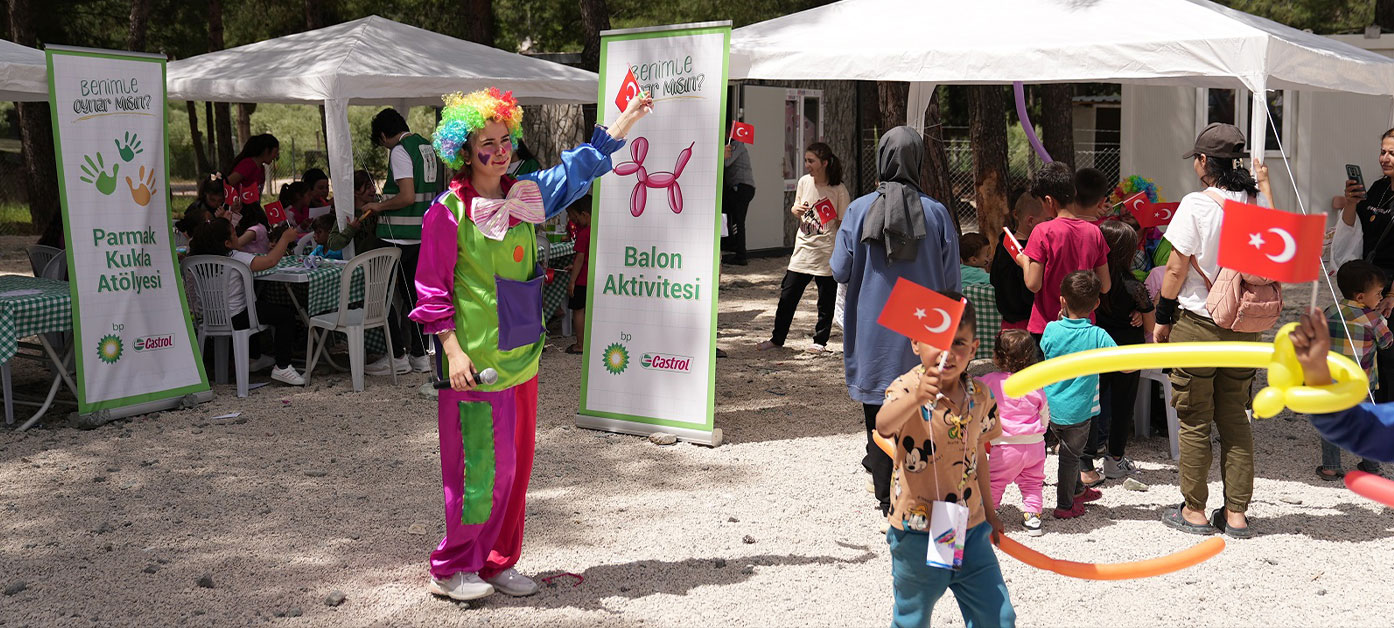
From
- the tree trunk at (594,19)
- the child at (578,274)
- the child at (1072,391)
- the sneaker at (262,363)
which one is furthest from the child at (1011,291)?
the tree trunk at (594,19)

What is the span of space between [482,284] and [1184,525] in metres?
3.09

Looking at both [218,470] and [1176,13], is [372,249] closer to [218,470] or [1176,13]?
[218,470]

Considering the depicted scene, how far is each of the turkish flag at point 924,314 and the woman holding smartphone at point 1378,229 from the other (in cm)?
373

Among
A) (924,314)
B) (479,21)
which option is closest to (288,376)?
(924,314)

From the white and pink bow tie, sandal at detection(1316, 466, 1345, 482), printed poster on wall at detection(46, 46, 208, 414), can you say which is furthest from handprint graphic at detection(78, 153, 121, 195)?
sandal at detection(1316, 466, 1345, 482)

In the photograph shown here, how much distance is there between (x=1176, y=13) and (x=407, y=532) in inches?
179

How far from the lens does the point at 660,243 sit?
6484 mm

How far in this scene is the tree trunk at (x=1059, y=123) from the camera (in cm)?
1280

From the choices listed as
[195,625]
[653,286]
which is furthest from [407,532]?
[653,286]

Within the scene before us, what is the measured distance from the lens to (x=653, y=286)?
653 centimetres

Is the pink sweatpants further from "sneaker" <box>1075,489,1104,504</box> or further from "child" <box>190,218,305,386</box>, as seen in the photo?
"child" <box>190,218,305,386</box>

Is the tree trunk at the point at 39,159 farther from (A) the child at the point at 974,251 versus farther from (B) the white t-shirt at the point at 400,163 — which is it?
(A) the child at the point at 974,251

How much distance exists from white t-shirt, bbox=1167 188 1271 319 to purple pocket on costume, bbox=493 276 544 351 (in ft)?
8.32

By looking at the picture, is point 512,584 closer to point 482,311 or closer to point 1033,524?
point 482,311
